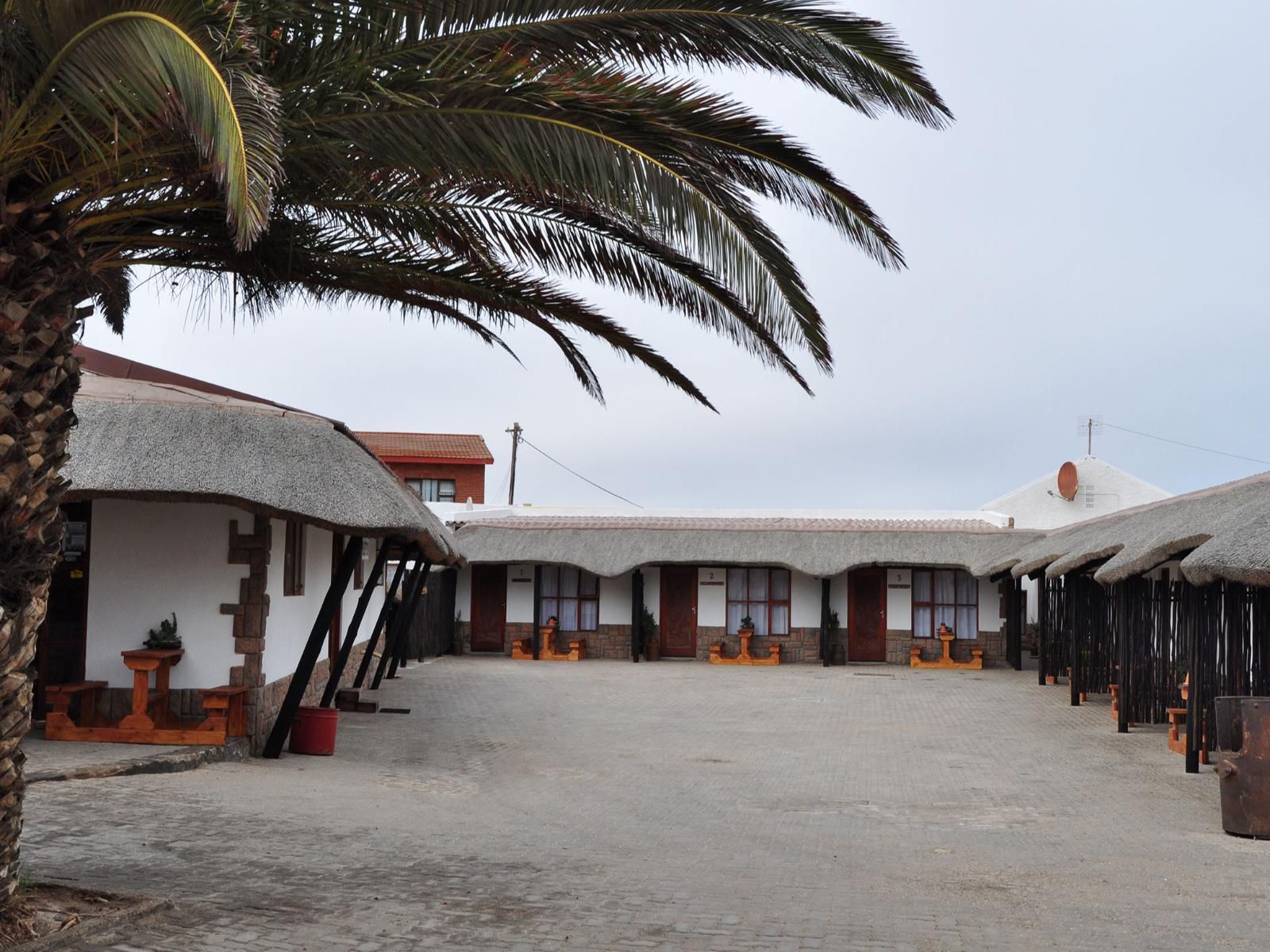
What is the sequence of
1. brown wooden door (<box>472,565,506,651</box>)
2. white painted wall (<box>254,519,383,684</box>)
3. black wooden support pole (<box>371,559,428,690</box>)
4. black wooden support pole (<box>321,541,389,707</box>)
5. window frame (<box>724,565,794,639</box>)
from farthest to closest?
brown wooden door (<box>472,565,506,651</box>) → window frame (<box>724,565,794,639</box>) → black wooden support pole (<box>371,559,428,690</box>) → black wooden support pole (<box>321,541,389,707</box>) → white painted wall (<box>254,519,383,684</box>)

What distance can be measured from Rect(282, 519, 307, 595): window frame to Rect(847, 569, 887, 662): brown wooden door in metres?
16.5

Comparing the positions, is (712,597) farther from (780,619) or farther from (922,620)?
(922,620)

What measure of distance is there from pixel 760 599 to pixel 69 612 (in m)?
18.4

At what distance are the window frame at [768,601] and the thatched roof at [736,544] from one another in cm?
79

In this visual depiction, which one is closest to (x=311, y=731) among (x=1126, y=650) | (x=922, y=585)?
(x=1126, y=650)

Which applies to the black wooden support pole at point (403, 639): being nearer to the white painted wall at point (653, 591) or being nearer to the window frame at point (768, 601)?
the white painted wall at point (653, 591)

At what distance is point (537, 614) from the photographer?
1101 inches

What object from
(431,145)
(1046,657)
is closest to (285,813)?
(431,145)

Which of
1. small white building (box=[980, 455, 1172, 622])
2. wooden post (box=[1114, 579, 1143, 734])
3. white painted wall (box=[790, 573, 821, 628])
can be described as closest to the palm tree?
wooden post (box=[1114, 579, 1143, 734])

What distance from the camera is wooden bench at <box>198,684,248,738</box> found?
11.1 m

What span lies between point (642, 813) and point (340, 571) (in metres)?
4.01

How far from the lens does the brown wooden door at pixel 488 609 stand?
2875 cm

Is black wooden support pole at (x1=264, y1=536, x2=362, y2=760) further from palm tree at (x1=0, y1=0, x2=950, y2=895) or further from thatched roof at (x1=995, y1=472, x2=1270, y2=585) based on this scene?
thatched roof at (x1=995, y1=472, x2=1270, y2=585)

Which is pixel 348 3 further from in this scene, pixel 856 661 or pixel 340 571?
pixel 856 661
